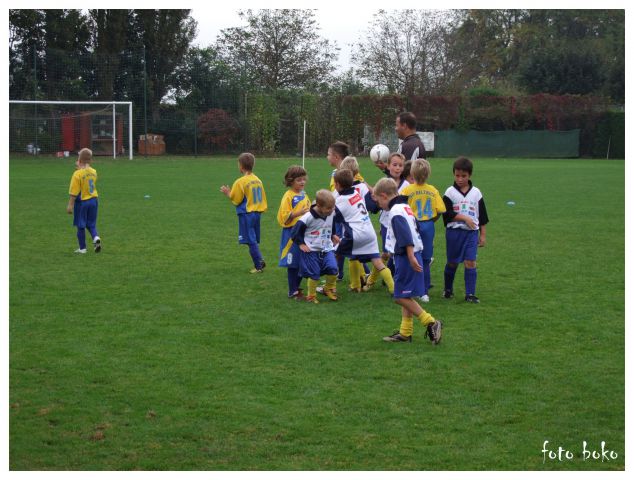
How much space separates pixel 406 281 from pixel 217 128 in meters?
35.6

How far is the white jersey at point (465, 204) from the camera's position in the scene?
931 cm

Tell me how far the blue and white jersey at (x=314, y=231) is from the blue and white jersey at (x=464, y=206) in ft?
4.11

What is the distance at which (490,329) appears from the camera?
8188 millimetres

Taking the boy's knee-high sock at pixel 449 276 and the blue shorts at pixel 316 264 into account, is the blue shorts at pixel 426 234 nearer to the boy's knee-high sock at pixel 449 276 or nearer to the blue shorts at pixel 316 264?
the boy's knee-high sock at pixel 449 276

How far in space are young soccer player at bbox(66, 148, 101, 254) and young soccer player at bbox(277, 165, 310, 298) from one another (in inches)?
161

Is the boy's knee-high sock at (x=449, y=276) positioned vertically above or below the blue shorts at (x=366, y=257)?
below

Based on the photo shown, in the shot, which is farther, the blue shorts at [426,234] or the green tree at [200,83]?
the green tree at [200,83]

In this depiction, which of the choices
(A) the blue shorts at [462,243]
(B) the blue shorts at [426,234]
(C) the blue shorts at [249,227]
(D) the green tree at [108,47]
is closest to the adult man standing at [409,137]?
(B) the blue shorts at [426,234]

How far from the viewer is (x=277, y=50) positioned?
50.2 m

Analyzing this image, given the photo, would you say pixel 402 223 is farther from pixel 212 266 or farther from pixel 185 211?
pixel 185 211

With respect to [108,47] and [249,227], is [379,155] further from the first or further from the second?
[108,47]

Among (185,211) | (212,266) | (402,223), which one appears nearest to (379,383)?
(402,223)

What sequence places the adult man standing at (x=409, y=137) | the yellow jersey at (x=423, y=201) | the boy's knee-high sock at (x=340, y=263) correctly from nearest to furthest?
1. the yellow jersey at (x=423, y=201)
2. the adult man standing at (x=409, y=137)
3. the boy's knee-high sock at (x=340, y=263)

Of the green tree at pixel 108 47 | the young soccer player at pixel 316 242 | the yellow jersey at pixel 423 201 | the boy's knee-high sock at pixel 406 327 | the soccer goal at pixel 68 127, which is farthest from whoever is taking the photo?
the green tree at pixel 108 47
